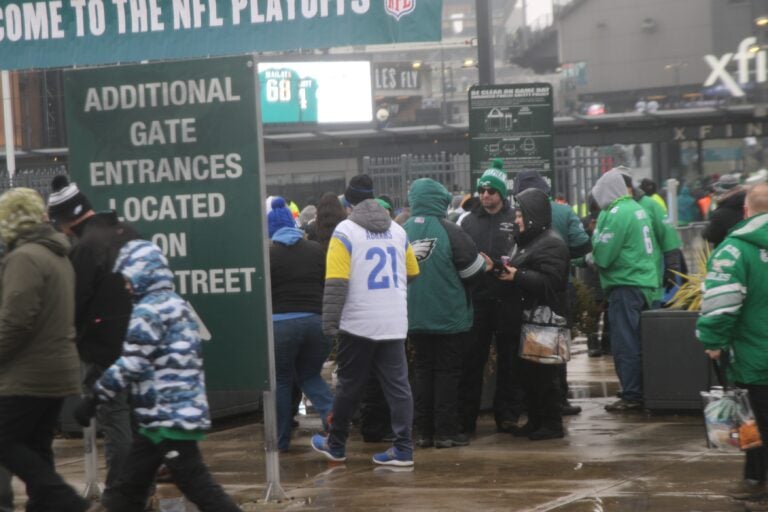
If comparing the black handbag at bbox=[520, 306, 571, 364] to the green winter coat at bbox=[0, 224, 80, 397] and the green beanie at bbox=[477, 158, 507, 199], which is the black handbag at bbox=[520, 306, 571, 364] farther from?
the green winter coat at bbox=[0, 224, 80, 397]

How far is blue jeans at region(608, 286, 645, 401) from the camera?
10.5 meters

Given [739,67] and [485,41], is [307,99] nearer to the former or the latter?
[739,67]

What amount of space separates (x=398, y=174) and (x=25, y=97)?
2526 centimetres

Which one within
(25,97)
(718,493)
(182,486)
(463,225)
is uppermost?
(25,97)

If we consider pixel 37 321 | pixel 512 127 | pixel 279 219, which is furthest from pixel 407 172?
pixel 37 321

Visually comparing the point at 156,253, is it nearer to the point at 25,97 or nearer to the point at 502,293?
the point at 502,293

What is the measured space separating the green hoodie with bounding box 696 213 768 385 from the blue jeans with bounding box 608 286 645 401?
3.53 metres

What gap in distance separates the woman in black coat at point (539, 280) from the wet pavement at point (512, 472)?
0.21 meters

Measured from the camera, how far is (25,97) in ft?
130

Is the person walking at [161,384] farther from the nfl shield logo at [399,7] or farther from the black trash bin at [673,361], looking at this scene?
the black trash bin at [673,361]

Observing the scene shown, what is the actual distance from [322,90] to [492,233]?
123ft

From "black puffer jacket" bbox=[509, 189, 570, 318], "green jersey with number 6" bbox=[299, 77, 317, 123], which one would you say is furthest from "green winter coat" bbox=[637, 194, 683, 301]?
"green jersey with number 6" bbox=[299, 77, 317, 123]

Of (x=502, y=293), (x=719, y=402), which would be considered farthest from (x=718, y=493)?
(x=502, y=293)

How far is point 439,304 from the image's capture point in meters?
8.94
